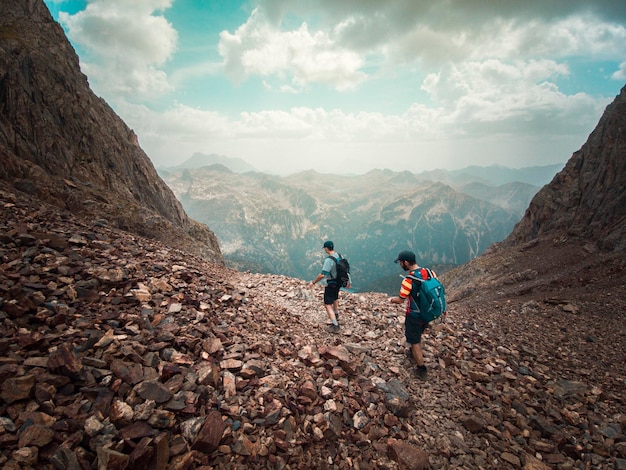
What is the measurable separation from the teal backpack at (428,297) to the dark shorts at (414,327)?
21 cm

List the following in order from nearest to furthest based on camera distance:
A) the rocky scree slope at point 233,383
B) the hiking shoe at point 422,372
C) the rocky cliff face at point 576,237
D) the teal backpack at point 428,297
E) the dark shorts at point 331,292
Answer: the rocky scree slope at point 233,383
the teal backpack at point 428,297
the hiking shoe at point 422,372
the dark shorts at point 331,292
the rocky cliff face at point 576,237

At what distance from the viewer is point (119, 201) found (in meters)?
22.5

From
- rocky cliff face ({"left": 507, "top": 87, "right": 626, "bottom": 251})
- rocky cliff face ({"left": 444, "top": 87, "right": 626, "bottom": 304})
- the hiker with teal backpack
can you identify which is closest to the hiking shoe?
the hiker with teal backpack

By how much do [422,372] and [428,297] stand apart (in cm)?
237

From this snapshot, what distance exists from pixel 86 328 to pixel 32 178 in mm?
17991

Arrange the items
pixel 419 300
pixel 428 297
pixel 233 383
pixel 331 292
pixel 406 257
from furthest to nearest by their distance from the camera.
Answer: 1. pixel 331 292
2. pixel 406 257
3. pixel 419 300
4. pixel 428 297
5. pixel 233 383

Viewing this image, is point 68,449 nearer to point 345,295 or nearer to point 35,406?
point 35,406

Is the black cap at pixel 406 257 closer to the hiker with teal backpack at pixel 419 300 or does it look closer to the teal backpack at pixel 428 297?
the hiker with teal backpack at pixel 419 300

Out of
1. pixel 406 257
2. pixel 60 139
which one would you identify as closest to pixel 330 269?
pixel 406 257

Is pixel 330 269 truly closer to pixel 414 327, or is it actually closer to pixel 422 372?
pixel 414 327

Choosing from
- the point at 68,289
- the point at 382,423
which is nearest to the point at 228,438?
the point at 382,423

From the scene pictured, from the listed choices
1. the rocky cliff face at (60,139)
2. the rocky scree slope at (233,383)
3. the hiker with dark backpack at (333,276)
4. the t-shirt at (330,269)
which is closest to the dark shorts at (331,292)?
the hiker with dark backpack at (333,276)

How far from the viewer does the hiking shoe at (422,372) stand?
314 inches

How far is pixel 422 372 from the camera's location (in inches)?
318
